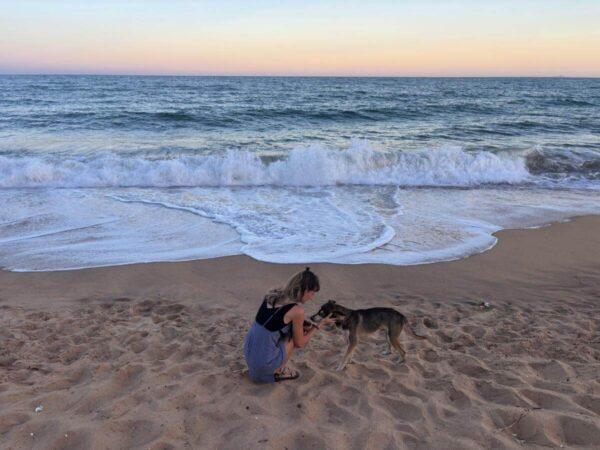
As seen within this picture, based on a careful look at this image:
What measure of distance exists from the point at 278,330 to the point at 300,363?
52cm

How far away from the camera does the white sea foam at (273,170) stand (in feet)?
38.8

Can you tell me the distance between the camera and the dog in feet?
13.3

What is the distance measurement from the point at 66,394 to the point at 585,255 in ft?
22.3

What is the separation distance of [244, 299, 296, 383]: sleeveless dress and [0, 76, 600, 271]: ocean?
2.76 m

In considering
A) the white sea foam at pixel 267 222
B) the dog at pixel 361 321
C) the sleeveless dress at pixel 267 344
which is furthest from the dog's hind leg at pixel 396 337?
the white sea foam at pixel 267 222

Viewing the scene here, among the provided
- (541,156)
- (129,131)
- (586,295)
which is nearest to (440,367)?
(586,295)

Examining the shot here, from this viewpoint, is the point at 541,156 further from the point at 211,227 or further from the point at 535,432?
the point at 535,432

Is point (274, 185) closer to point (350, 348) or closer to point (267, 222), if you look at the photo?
point (267, 222)

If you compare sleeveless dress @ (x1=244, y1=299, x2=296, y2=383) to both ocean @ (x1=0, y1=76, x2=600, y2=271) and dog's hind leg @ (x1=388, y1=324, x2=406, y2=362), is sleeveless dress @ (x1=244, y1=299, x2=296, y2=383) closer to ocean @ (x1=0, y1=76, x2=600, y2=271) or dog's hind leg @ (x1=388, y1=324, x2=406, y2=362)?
dog's hind leg @ (x1=388, y1=324, x2=406, y2=362)

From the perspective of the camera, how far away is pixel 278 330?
3789mm

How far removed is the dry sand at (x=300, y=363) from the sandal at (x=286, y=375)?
56mm

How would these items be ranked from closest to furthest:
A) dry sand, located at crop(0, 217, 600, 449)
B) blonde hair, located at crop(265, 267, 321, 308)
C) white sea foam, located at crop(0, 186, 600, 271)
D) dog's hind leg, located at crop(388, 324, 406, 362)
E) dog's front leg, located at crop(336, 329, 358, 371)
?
dry sand, located at crop(0, 217, 600, 449) < blonde hair, located at crop(265, 267, 321, 308) < dog's front leg, located at crop(336, 329, 358, 371) < dog's hind leg, located at crop(388, 324, 406, 362) < white sea foam, located at crop(0, 186, 600, 271)

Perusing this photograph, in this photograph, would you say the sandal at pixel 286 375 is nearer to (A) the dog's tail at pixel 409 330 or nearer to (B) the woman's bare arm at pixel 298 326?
(B) the woman's bare arm at pixel 298 326

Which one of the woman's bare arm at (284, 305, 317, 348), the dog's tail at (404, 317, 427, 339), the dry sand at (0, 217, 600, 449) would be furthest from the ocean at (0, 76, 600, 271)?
the woman's bare arm at (284, 305, 317, 348)
